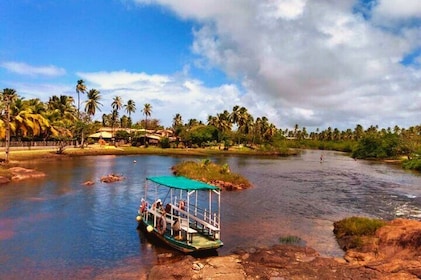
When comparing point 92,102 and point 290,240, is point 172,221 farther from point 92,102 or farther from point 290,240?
point 92,102

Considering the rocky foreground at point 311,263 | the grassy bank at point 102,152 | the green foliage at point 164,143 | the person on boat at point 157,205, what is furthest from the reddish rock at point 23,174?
the green foliage at point 164,143

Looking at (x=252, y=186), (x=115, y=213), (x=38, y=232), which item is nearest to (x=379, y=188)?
(x=252, y=186)

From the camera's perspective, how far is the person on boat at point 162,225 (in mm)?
25328

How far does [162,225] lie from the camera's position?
2625 centimetres

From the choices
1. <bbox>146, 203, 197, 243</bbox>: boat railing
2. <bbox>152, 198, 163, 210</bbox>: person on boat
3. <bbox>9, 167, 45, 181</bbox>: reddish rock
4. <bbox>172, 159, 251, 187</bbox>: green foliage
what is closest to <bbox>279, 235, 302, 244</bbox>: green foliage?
<bbox>146, 203, 197, 243</bbox>: boat railing

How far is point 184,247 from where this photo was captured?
23094mm

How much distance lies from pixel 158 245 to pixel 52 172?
4083cm

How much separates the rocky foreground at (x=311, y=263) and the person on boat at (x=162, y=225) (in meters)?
3.61

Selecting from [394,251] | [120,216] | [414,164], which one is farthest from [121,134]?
[394,251]

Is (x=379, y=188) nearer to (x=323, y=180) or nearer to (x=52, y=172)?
(x=323, y=180)

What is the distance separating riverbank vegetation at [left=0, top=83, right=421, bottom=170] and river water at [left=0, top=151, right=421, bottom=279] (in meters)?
28.3

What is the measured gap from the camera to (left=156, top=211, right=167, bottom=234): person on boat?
997 inches

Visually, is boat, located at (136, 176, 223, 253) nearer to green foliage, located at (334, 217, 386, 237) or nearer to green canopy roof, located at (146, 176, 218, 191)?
green canopy roof, located at (146, 176, 218, 191)

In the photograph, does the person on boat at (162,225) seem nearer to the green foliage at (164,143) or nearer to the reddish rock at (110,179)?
the reddish rock at (110,179)
